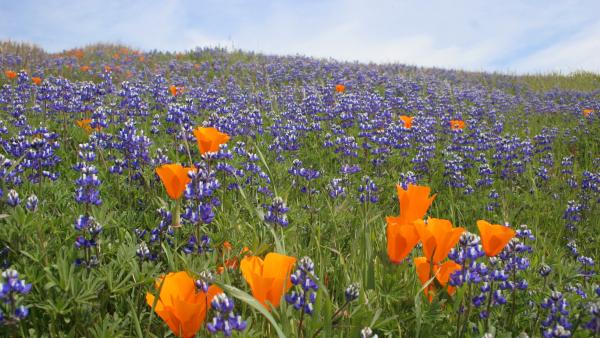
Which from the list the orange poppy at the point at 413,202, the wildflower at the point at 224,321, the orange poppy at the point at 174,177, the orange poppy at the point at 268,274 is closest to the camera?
the wildflower at the point at 224,321

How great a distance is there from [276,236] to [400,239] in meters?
0.61

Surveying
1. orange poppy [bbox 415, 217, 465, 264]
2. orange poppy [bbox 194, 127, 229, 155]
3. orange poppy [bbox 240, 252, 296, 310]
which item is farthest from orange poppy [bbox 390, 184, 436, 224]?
orange poppy [bbox 194, 127, 229, 155]

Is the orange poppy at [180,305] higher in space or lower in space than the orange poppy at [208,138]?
lower

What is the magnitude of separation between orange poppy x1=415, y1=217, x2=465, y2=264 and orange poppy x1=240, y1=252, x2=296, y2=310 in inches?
23.2

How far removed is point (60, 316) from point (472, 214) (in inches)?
155

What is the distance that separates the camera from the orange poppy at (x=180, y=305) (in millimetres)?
1553

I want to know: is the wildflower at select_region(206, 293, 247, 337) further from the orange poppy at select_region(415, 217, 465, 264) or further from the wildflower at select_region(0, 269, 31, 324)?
the orange poppy at select_region(415, 217, 465, 264)

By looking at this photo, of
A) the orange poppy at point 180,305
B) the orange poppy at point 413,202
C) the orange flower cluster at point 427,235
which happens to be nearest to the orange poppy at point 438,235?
the orange flower cluster at point 427,235

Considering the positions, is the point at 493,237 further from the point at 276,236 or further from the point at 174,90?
the point at 174,90

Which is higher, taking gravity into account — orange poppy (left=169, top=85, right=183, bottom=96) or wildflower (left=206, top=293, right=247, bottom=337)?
orange poppy (left=169, top=85, right=183, bottom=96)

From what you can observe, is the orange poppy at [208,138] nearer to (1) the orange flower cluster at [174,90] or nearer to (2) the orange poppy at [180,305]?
(2) the orange poppy at [180,305]

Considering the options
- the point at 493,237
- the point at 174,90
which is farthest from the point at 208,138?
the point at 174,90

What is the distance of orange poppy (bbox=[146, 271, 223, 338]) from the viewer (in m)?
1.55

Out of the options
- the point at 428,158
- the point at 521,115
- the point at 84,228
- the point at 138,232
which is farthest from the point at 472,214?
the point at 521,115
